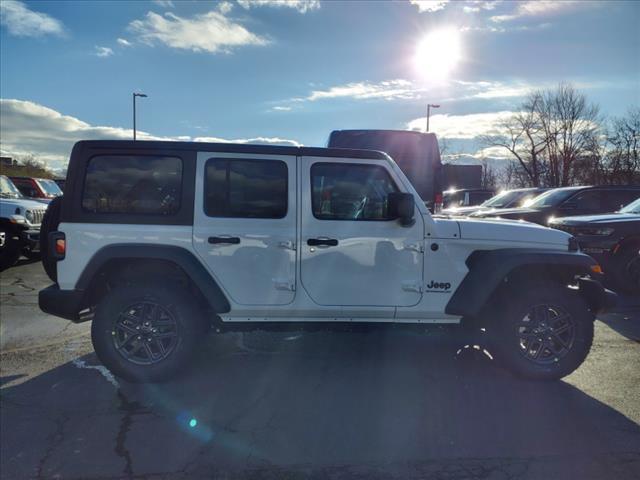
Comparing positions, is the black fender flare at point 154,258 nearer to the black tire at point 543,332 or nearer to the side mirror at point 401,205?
the side mirror at point 401,205

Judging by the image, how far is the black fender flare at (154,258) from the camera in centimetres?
399

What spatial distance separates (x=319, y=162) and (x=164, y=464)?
2.59 metres

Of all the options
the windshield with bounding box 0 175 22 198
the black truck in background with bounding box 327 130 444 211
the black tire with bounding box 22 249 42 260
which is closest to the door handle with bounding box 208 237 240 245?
the black truck in background with bounding box 327 130 444 211

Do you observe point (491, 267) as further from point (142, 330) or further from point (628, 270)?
point (628, 270)

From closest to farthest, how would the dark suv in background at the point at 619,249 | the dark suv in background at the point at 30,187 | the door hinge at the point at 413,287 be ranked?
the door hinge at the point at 413,287 → the dark suv in background at the point at 619,249 → the dark suv in background at the point at 30,187

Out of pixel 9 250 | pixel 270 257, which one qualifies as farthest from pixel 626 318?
pixel 9 250

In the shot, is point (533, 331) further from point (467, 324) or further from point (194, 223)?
point (194, 223)

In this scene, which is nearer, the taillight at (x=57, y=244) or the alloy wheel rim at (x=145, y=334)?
the taillight at (x=57, y=244)

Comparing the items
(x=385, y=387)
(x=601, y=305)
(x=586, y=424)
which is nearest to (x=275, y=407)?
(x=385, y=387)

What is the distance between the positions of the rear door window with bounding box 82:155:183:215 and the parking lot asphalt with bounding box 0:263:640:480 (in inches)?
60.9

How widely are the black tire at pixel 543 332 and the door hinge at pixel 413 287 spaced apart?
745 mm

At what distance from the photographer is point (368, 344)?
5234mm

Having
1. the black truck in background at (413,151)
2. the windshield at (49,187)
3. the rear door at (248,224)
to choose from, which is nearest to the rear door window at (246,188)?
the rear door at (248,224)

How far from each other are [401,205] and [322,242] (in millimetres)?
735
